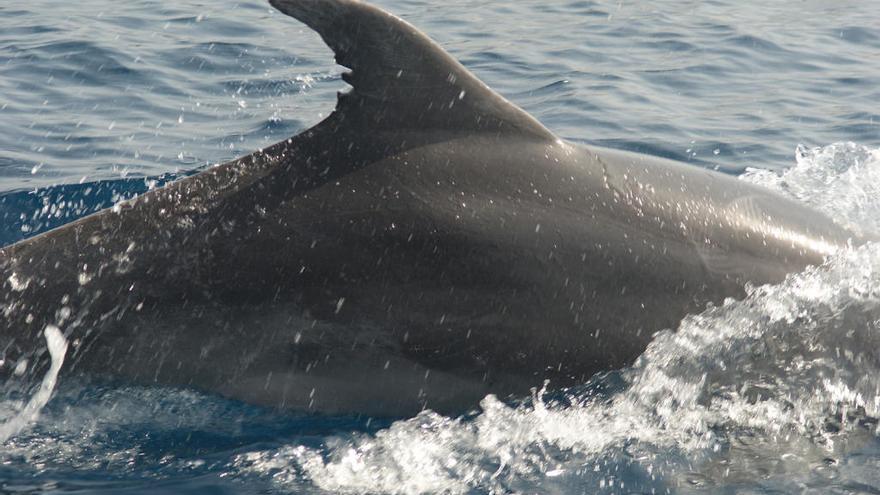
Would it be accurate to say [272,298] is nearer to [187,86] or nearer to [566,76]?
[187,86]

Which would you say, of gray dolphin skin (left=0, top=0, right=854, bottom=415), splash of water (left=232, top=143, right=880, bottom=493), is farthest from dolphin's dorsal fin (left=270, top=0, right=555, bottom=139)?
Result: splash of water (left=232, top=143, right=880, bottom=493)

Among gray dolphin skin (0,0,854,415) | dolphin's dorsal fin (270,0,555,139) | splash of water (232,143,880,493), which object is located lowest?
splash of water (232,143,880,493)

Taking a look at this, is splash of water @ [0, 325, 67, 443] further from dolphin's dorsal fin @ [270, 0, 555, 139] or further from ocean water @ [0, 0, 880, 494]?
dolphin's dorsal fin @ [270, 0, 555, 139]

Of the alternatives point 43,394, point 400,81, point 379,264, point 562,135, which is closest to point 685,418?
point 379,264

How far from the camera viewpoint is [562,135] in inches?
488

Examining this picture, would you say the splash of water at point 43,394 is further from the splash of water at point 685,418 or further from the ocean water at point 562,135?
the splash of water at point 685,418

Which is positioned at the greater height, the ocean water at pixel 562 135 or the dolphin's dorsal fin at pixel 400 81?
the dolphin's dorsal fin at pixel 400 81

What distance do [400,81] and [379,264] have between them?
92 centimetres

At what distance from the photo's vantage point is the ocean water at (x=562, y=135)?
576 centimetres

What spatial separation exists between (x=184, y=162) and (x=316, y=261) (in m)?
5.69

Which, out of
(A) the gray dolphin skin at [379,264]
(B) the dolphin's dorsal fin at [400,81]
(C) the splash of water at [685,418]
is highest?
(B) the dolphin's dorsal fin at [400,81]

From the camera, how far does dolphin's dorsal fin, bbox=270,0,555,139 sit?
18.6ft

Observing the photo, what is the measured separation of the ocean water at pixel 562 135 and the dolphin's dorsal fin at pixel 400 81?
147cm

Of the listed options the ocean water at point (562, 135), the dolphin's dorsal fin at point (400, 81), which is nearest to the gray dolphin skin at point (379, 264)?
the dolphin's dorsal fin at point (400, 81)
